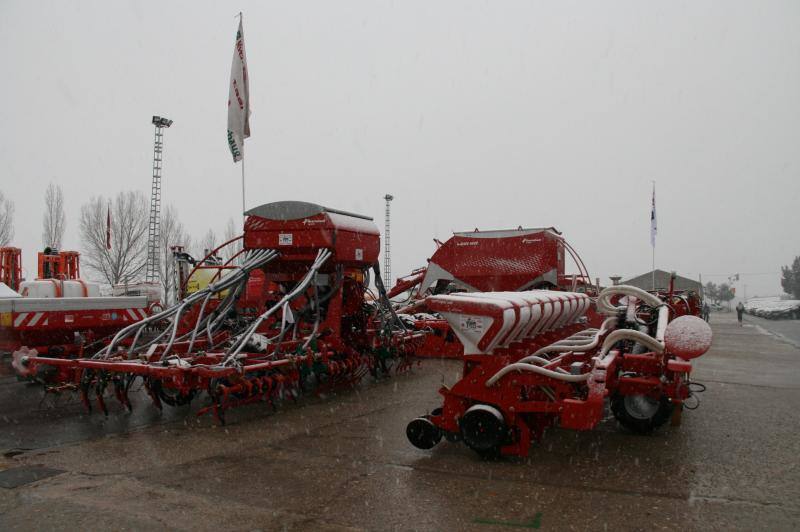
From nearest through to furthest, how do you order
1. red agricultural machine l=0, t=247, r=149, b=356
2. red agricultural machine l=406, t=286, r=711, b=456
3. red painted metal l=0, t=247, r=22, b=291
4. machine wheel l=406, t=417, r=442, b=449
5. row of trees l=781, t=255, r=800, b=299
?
red agricultural machine l=406, t=286, r=711, b=456 < machine wheel l=406, t=417, r=442, b=449 < red agricultural machine l=0, t=247, r=149, b=356 < red painted metal l=0, t=247, r=22, b=291 < row of trees l=781, t=255, r=800, b=299

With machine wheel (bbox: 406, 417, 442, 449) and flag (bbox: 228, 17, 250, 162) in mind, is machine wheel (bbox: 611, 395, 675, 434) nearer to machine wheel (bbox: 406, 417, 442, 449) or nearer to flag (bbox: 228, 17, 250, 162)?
machine wheel (bbox: 406, 417, 442, 449)

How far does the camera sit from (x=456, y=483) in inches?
194

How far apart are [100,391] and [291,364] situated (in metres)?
2.20

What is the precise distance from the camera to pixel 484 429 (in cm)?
532

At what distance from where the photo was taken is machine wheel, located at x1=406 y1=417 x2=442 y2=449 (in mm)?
5652

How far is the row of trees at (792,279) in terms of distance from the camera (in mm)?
82250

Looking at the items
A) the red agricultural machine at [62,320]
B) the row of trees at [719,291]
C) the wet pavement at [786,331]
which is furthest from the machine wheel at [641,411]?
the row of trees at [719,291]

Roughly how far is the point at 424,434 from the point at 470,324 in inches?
44.6

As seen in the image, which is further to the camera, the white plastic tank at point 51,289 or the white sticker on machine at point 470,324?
the white plastic tank at point 51,289

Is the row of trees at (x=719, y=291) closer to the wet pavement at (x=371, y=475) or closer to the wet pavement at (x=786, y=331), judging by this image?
the wet pavement at (x=786, y=331)

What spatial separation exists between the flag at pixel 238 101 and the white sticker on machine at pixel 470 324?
8494mm

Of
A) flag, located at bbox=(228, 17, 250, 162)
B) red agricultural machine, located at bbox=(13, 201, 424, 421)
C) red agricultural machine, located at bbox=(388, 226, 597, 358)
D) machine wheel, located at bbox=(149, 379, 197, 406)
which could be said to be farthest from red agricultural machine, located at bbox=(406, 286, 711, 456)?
flag, located at bbox=(228, 17, 250, 162)

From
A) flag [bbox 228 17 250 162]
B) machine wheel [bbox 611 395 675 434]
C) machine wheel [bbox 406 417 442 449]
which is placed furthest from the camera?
flag [bbox 228 17 250 162]

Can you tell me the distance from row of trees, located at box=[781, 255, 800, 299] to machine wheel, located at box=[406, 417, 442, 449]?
90.1 m
